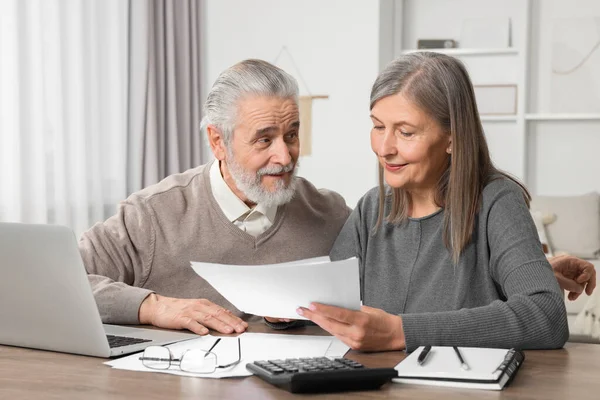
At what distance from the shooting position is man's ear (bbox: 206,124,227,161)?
221 cm

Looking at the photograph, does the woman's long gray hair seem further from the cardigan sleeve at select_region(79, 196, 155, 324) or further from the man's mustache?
the cardigan sleeve at select_region(79, 196, 155, 324)

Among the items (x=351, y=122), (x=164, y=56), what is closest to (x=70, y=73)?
(x=164, y=56)

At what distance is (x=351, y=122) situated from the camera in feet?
18.1

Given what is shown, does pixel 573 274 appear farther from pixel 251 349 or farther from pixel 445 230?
pixel 251 349

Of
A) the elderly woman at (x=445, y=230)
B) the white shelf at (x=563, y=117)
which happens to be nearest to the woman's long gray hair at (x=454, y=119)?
the elderly woman at (x=445, y=230)

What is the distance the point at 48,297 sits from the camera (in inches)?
59.7

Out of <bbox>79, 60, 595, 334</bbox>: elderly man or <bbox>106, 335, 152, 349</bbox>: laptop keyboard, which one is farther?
<bbox>79, 60, 595, 334</bbox>: elderly man

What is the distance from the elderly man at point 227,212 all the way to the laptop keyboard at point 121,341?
419 mm

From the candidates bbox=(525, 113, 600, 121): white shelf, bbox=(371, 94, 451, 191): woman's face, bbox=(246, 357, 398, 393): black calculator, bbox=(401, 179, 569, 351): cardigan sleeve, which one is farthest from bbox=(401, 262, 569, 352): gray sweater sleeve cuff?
bbox=(525, 113, 600, 121): white shelf

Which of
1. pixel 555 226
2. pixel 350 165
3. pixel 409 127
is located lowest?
pixel 555 226

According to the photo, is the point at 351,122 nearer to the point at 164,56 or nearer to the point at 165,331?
the point at 164,56

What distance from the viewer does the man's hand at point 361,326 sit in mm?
1491

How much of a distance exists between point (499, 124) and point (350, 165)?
1146 mm

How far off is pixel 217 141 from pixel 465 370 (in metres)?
1.13
